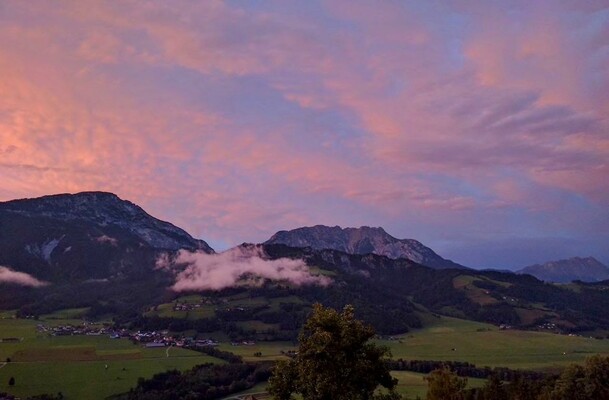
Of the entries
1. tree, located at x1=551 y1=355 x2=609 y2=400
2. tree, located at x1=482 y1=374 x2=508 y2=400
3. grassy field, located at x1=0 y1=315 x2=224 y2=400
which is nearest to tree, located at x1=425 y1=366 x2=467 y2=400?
tree, located at x1=551 y1=355 x2=609 y2=400

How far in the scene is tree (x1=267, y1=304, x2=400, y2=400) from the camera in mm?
36125

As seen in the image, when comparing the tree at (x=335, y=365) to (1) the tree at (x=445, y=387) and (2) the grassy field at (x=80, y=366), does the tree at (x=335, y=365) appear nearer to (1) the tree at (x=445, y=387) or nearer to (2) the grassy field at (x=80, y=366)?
(1) the tree at (x=445, y=387)

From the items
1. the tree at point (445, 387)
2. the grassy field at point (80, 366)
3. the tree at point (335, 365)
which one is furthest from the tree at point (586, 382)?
the grassy field at point (80, 366)

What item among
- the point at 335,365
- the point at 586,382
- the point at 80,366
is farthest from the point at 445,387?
the point at 80,366

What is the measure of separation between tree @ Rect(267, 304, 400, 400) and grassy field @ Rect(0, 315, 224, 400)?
113937 millimetres

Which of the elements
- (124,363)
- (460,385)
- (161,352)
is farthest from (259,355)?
(460,385)

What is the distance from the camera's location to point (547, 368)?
17338 centimetres

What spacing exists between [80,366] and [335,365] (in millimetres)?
153141

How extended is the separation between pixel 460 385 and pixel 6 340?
193259mm

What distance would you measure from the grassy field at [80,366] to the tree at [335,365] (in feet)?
374

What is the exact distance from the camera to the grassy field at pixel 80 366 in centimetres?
13762

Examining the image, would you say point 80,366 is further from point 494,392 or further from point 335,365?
point 335,365

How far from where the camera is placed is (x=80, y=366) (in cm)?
16312

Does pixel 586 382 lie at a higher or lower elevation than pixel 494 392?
higher
